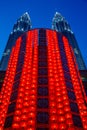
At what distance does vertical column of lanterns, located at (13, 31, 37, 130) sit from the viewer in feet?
72.3

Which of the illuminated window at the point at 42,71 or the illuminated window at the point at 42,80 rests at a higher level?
the illuminated window at the point at 42,71

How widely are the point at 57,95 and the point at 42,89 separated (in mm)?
2346

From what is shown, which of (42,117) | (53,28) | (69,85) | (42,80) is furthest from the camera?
(53,28)

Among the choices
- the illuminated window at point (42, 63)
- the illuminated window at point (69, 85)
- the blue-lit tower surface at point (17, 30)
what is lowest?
the illuminated window at point (69, 85)

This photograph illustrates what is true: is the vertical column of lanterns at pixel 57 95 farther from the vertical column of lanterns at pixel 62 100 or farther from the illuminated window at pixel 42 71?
the illuminated window at pixel 42 71

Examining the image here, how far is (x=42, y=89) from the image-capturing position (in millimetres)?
27219

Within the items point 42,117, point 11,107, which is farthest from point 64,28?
point 42,117

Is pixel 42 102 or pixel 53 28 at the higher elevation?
pixel 53 28

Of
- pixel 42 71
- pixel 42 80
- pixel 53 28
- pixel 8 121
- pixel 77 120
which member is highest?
pixel 53 28

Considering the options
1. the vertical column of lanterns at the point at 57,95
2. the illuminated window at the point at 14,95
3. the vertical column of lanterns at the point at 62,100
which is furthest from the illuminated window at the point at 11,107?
the vertical column of lanterns at the point at 62,100

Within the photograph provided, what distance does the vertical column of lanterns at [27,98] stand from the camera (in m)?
22.0

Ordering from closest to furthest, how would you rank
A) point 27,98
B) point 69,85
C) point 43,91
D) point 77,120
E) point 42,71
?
point 77,120, point 27,98, point 43,91, point 69,85, point 42,71

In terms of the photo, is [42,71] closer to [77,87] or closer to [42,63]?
[42,63]

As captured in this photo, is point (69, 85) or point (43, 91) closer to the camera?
point (43, 91)
